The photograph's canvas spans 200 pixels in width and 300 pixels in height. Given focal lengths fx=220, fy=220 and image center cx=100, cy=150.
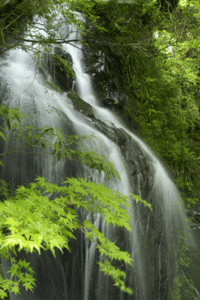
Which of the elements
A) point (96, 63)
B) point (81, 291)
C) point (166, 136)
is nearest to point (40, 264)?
point (81, 291)

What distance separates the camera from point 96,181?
3.81 m

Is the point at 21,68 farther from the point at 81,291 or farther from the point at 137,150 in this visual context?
the point at 81,291

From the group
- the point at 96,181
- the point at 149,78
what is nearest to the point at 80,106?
the point at 96,181

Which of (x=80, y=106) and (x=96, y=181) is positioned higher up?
(x=80, y=106)

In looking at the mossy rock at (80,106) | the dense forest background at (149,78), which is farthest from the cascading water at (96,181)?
the dense forest background at (149,78)

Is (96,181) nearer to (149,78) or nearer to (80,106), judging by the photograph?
(80,106)

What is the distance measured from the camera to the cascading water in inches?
139

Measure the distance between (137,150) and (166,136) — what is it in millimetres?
2150

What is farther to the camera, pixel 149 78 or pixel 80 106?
pixel 149 78

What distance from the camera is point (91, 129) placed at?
4.73 m

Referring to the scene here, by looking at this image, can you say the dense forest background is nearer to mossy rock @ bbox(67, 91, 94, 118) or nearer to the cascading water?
the cascading water

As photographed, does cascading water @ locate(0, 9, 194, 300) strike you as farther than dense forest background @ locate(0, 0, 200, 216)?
No

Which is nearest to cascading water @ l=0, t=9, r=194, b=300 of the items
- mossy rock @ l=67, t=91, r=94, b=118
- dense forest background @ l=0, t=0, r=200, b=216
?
mossy rock @ l=67, t=91, r=94, b=118

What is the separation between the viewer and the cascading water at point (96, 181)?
353 cm
